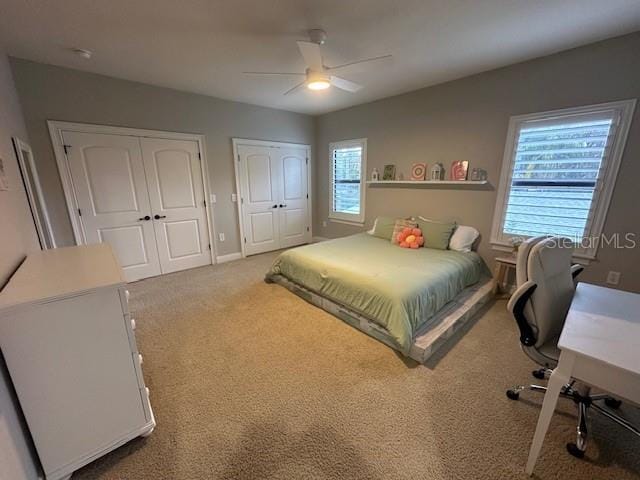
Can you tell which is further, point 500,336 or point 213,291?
point 213,291

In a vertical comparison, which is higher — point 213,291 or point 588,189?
point 588,189

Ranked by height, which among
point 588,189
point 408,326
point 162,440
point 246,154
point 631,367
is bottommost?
point 162,440

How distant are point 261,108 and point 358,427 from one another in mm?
4580

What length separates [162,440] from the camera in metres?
1.45

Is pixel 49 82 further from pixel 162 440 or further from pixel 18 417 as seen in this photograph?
pixel 162 440

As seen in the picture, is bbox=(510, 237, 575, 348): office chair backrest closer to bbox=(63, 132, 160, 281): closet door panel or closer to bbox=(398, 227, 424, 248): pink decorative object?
bbox=(398, 227, 424, 248): pink decorative object

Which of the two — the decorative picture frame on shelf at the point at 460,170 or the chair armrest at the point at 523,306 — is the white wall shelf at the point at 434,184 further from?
the chair armrest at the point at 523,306

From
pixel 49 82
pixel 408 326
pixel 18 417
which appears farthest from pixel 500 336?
pixel 49 82

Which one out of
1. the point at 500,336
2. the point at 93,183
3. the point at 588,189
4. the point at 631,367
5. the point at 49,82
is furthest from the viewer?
the point at 93,183

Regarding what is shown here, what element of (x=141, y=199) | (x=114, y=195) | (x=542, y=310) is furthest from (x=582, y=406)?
(x=114, y=195)

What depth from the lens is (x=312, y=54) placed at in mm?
2045

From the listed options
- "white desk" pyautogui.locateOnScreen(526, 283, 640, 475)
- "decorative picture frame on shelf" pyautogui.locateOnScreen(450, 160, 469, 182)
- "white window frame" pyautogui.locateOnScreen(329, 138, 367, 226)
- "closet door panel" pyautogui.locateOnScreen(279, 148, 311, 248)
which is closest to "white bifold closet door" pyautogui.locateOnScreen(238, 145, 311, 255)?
"closet door panel" pyautogui.locateOnScreen(279, 148, 311, 248)

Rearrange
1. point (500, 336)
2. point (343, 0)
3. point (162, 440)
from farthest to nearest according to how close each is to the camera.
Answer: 1. point (500, 336)
2. point (343, 0)
3. point (162, 440)

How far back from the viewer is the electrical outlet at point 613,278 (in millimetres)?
2488
